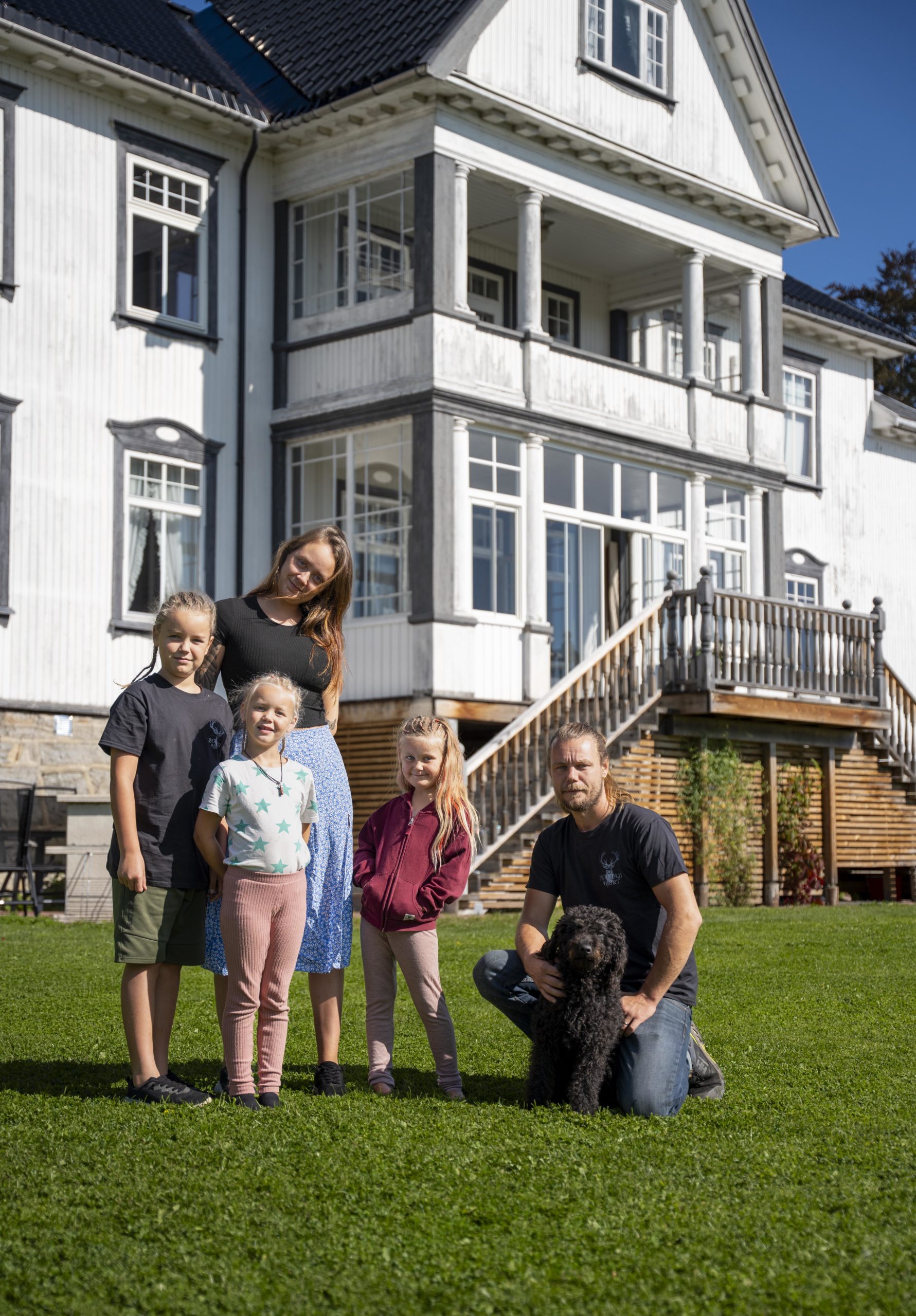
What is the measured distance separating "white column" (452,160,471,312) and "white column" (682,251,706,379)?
13.0 feet

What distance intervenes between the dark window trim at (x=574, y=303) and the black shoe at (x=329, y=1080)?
16473 millimetres

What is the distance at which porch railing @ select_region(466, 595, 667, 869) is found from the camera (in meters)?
14.5

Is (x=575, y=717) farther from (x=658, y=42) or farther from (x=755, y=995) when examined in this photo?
(x=658, y=42)

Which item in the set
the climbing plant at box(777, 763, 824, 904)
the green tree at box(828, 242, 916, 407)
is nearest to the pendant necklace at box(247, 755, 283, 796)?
the climbing plant at box(777, 763, 824, 904)

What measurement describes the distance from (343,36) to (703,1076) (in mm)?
16261

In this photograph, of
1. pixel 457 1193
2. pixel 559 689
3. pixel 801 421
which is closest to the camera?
pixel 457 1193

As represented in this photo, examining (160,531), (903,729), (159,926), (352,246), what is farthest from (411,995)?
(903,729)

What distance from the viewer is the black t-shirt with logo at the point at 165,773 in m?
5.27

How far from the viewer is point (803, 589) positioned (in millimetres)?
24766

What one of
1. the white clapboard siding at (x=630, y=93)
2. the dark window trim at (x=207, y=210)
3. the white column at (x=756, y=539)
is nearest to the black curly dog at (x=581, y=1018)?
the dark window trim at (x=207, y=210)

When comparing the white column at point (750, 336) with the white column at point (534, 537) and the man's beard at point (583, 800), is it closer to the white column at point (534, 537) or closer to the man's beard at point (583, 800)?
the white column at point (534, 537)

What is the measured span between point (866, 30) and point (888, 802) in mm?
65554

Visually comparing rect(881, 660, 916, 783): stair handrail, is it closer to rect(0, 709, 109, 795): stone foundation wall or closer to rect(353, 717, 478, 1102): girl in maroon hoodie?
rect(0, 709, 109, 795): stone foundation wall

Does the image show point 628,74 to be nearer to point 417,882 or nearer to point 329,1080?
point 417,882
